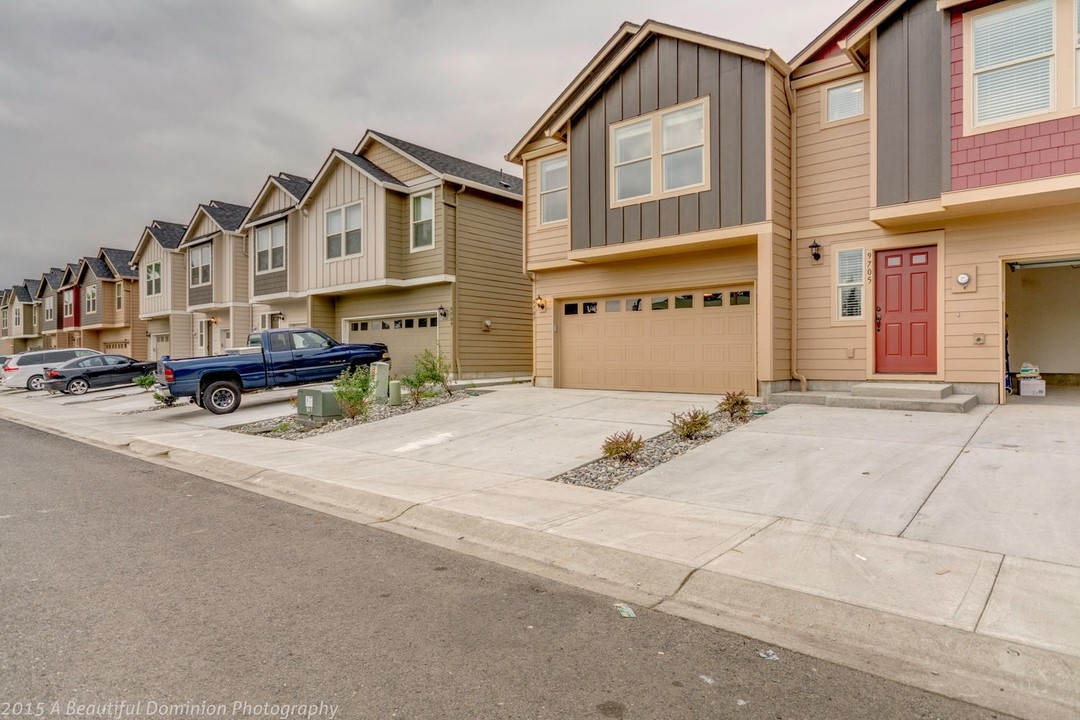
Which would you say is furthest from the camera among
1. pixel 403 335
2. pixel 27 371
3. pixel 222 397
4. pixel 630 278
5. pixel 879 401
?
pixel 27 371

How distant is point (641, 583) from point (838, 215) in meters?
9.50

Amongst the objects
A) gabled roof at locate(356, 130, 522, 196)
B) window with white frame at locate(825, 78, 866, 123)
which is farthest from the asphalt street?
gabled roof at locate(356, 130, 522, 196)

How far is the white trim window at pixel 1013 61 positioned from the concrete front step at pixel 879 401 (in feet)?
13.5

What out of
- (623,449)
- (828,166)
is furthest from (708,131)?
(623,449)

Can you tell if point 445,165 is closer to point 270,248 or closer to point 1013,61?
point 270,248

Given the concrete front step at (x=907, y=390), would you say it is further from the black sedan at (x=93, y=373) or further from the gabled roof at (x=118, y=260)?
the gabled roof at (x=118, y=260)

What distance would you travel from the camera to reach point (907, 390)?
31.2 ft

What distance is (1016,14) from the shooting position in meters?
8.73

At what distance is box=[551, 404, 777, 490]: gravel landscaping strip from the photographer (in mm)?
6652

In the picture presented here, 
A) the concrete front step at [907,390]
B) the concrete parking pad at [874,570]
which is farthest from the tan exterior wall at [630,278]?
the concrete parking pad at [874,570]

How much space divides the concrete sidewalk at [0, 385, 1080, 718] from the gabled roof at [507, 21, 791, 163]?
6.62 m

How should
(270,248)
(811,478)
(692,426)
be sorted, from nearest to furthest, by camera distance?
(811,478) → (692,426) → (270,248)

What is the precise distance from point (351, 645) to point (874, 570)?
10.6 feet

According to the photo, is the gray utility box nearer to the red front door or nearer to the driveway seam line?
the driveway seam line
